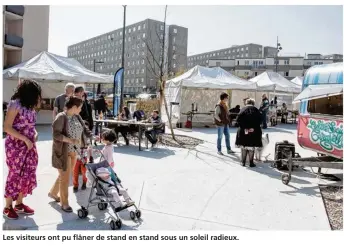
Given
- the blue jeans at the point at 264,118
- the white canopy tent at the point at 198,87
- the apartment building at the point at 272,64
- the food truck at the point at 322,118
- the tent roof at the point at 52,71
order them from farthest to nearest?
1. the apartment building at the point at 272,64
2. the blue jeans at the point at 264,118
3. the white canopy tent at the point at 198,87
4. the tent roof at the point at 52,71
5. the food truck at the point at 322,118

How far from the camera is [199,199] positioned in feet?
15.5

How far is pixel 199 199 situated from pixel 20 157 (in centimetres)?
248

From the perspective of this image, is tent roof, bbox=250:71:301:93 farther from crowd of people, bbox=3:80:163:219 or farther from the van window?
crowd of people, bbox=3:80:163:219

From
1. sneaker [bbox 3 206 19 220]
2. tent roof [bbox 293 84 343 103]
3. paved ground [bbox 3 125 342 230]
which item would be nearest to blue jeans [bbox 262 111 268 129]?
paved ground [bbox 3 125 342 230]

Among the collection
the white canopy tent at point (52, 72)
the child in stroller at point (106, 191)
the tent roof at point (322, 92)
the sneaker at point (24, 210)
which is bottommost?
the sneaker at point (24, 210)

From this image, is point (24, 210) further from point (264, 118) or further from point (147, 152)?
point (264, 118)

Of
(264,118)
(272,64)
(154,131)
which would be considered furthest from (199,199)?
(272,64)

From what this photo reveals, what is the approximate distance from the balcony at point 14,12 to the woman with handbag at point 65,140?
21.9m

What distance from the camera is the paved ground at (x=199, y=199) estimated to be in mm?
3795

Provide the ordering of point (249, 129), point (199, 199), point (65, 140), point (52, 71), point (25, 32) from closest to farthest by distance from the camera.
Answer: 1. point (65, 140)
2. point (199, 199)
3. point (249, 129)
4. point (52, 71)
5. point (25, 32)

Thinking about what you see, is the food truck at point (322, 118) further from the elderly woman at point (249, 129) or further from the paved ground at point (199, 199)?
the elderly woman at point (249, 129)

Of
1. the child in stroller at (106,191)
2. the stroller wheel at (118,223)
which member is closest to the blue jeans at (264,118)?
the child in stroller at (106,191)
